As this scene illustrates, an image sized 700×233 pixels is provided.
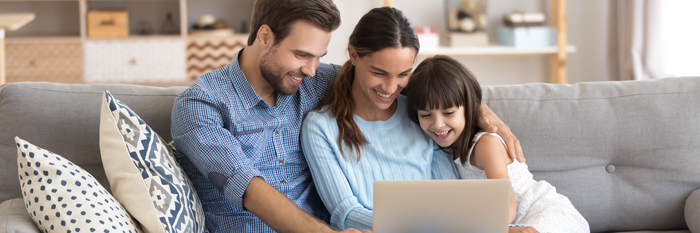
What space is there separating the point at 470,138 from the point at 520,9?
2436mm

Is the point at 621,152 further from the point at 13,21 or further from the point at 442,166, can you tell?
the point at 13,21

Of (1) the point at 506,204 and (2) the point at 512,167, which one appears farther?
(2) the point at 512,167

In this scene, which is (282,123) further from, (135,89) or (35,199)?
(35,199)

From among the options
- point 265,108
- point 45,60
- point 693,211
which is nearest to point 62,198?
point 265,108

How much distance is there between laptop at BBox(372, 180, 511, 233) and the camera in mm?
1038

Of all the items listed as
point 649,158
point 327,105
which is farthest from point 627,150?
point 327,105

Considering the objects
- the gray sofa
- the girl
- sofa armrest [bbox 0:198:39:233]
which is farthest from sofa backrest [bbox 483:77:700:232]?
sofa armrest [bbox 0:198:39:233]

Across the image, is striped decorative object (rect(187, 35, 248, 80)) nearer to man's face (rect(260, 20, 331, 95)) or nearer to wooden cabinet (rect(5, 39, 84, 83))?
wooden cabinet (rect(5, 39, 84, 83))

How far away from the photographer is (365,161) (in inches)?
57.5

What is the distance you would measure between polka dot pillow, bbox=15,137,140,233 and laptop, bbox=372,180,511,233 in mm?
509

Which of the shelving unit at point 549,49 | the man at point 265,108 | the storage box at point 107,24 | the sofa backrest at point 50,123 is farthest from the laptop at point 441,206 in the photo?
the storage box at point 107,24

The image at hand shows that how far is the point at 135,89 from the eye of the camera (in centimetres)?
153

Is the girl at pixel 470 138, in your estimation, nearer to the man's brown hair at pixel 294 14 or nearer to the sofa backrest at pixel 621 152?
the sofa backrest at pixel 621 152

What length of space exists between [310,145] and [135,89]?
51cm
